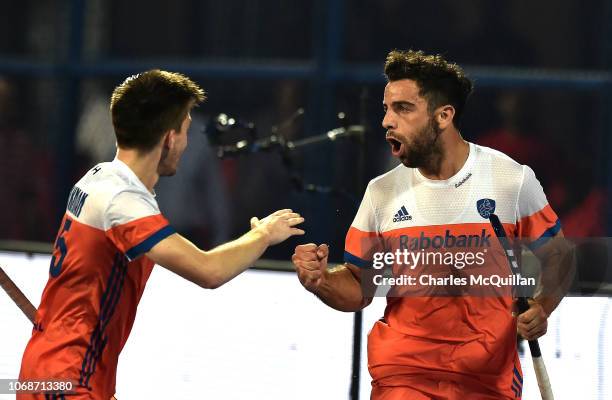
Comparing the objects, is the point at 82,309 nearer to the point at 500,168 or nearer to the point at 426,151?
the point at 426,151

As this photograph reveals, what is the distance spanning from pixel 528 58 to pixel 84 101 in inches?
135

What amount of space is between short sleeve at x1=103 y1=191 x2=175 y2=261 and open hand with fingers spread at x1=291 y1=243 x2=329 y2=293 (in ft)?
2.02

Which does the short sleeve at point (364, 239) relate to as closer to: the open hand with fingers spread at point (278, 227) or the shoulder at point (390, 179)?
the shoulder at point (390, 179)

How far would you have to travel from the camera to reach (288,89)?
958 centimetres

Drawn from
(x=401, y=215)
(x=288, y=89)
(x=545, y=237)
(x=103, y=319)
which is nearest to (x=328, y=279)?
(x=401, y=215)

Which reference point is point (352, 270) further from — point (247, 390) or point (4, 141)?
point (4, 141)

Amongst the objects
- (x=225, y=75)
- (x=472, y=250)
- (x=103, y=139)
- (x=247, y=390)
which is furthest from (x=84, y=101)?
(x=472, y=250)

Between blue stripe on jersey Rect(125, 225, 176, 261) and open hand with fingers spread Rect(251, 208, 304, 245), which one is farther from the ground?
open hand with fingers spread Rect(251, 208, 304, 245)

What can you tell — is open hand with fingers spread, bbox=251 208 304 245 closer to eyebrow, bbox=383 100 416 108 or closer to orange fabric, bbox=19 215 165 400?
orange fabric, bbox=19 215 165 400

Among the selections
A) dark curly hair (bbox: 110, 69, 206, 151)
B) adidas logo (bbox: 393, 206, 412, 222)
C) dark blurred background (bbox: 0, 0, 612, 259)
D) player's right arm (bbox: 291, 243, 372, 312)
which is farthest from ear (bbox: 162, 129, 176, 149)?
dark blurred background (bbox: 0, 0, 612, 259)

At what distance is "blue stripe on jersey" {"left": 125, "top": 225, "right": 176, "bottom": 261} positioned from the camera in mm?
4117

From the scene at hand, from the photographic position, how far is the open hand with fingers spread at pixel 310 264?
4.61 metres

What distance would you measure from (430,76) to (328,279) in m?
0.82

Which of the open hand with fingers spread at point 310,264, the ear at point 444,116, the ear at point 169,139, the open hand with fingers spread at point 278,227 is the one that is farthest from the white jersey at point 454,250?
the ear at point 169,139
